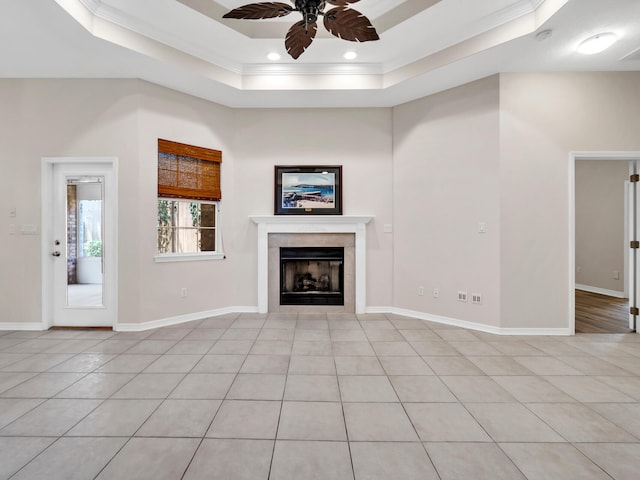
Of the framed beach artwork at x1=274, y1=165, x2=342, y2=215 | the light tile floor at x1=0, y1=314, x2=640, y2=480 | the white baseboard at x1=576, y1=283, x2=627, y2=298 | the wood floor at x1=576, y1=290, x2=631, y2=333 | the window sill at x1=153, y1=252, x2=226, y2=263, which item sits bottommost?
the light tile floor at x1=0, y1=314, x2=640, y2=480

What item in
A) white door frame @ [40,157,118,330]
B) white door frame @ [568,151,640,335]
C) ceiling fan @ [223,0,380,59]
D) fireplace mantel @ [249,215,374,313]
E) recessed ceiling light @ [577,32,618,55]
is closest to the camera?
ceiling fan @ [223,0,380,59]

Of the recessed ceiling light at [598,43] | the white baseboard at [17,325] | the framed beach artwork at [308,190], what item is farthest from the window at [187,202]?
the recessed ceiling light at [598,43]

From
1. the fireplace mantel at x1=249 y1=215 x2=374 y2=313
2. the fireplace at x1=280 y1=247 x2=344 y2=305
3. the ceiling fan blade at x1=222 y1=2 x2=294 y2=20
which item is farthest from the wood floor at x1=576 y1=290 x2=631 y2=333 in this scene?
the ceiling fan blade at x1=222 y1=2 x2=294 y2=20

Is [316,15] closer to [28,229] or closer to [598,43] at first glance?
[598,43]

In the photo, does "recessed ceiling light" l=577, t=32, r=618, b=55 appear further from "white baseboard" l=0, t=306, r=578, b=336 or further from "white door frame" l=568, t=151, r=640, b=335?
"white baseboard" l=0, t=306, r=578, b=336

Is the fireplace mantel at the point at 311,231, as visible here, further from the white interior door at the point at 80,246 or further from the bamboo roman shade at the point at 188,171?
the white interior door at the point at 80,246

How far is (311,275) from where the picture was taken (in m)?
4.72

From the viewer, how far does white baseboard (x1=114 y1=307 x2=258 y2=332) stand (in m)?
3.69

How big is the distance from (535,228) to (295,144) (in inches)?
129

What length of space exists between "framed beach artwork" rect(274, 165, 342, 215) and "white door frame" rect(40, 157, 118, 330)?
202cm

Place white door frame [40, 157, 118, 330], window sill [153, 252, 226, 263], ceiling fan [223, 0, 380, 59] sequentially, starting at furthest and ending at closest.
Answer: window sill [153, 252, 226, 263] → white door frame [40, 157, 118, 330] → ceiling fan [223, 0, 380, 59]

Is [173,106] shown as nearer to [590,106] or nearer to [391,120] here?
[391,120]

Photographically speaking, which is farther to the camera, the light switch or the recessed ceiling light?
the light switch

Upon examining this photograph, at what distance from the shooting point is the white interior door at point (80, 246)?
376 cm
